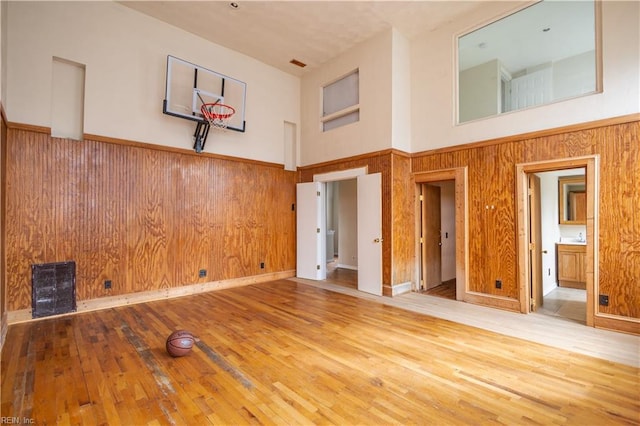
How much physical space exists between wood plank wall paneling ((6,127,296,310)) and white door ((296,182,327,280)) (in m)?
0.54

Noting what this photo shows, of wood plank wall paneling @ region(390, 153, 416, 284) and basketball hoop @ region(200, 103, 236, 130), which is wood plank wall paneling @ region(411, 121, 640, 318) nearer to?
wood plank wall paneling @ region(390, 153, 416, 284)

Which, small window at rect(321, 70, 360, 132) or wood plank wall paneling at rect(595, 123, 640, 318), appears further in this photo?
small window at rect(321, 70, 360, 132)

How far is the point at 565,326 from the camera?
3756 millimetres

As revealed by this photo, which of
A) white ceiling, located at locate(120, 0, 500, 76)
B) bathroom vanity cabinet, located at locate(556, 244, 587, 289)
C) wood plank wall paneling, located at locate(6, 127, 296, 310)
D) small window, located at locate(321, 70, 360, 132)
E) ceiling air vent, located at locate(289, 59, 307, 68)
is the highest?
white ceiling, located at locate(120, 0, 500, 76)

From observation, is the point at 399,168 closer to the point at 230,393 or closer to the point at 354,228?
the point at 354,228

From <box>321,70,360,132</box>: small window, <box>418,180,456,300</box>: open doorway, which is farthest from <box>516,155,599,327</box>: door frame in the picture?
<box>321,70,360,132</box>: small window

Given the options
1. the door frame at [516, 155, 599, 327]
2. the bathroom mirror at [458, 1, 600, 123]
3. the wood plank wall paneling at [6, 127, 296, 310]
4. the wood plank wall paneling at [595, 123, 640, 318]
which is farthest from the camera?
the bathroom mirror at [458, 1, 600, 123]

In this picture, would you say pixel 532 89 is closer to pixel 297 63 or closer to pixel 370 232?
pixel 370 232

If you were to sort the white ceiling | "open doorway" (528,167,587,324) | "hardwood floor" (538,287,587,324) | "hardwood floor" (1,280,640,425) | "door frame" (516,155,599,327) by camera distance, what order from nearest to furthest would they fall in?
1. "hardwood floor" (1,280,640,425)
2. "door frame" (516,155,599,327)
3. "hardwood floor" (538,287,587,324)
4. "open doorway" (528,167,587,324)
5. the white ceiling

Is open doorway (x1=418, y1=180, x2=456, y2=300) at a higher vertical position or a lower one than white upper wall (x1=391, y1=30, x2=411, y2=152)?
lower

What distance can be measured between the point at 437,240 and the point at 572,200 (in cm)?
292

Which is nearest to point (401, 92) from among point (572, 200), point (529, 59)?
point (529, 59)

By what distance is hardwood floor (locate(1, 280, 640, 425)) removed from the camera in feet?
6.83

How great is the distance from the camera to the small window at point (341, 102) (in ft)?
19.9
